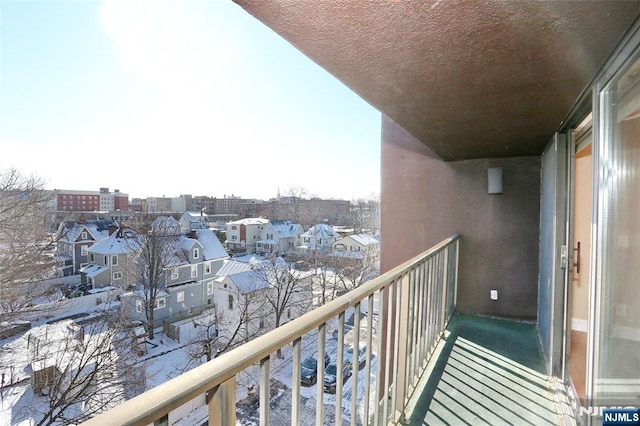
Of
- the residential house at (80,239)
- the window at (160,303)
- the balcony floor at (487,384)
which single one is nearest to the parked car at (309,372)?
the balcony floor at (487,384)

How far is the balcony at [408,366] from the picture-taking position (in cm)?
58

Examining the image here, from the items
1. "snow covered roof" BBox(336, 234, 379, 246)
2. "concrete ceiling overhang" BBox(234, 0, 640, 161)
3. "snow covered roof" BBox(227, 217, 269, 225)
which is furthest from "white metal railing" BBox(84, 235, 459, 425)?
"snow covered roof" BBox(227, 217, 269, 225)

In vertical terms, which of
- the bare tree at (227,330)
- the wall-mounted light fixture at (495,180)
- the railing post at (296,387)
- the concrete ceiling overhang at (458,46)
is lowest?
the bare tree at (227,330)

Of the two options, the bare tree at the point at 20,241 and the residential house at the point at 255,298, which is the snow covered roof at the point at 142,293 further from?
the bare tree at the point at 20,241

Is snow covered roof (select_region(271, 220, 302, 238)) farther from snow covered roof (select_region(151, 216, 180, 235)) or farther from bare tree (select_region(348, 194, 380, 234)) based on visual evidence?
snow covered roof (select_region(151, 216, 180, 235))

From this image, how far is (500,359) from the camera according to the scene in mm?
2467

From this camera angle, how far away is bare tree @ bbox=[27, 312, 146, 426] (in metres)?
6.79

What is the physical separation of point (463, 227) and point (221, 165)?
66.1ft

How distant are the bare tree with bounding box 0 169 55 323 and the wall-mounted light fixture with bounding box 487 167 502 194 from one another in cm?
1018

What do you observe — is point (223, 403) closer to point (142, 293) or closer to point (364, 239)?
point (142, 293)

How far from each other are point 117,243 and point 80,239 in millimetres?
2698

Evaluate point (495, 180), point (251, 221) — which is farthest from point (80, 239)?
point (495, 180)

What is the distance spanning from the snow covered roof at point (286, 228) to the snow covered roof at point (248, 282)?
8473 millimetres

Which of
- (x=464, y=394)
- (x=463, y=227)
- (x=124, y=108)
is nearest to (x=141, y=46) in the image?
(x=124, y=108)
